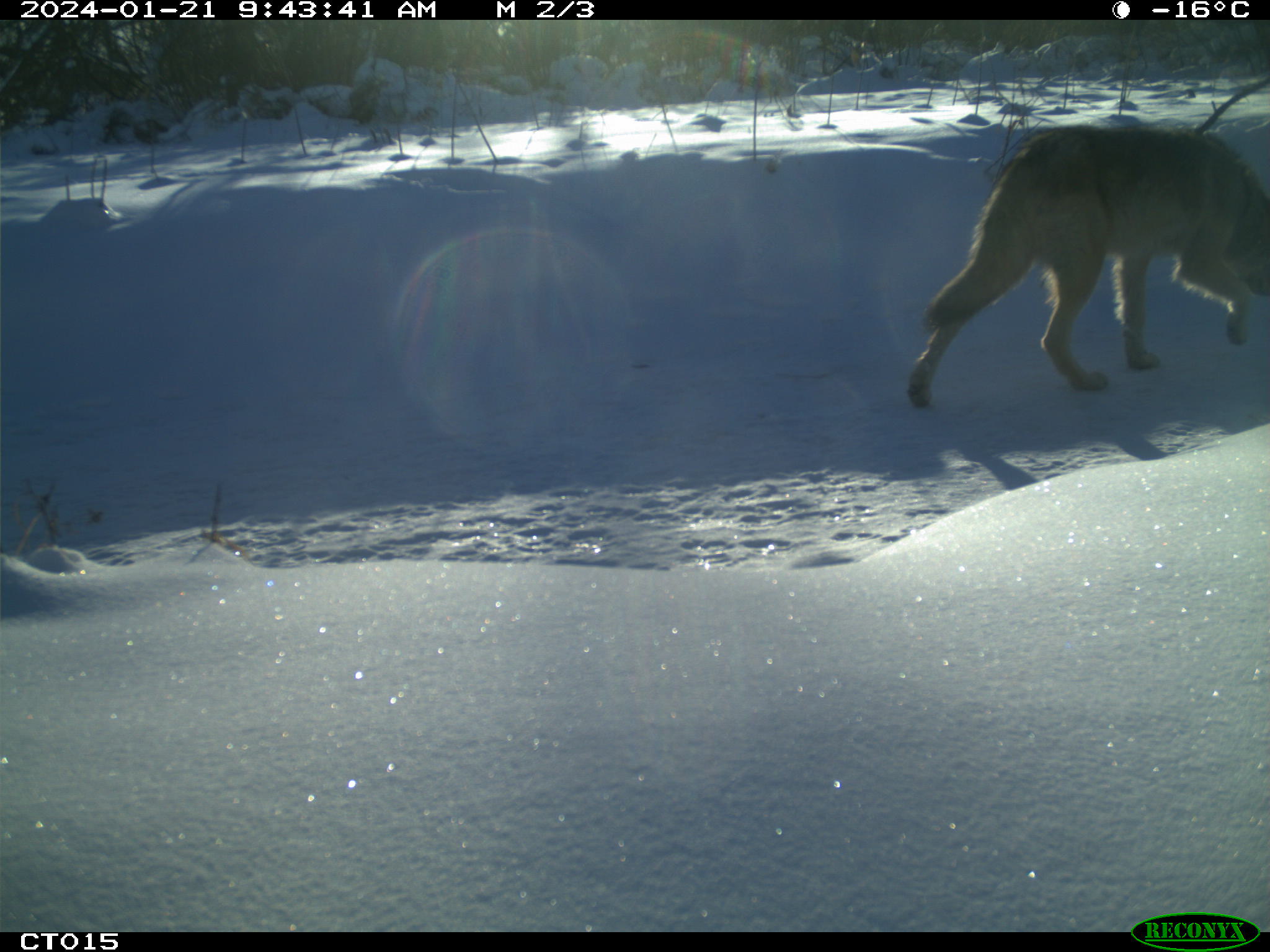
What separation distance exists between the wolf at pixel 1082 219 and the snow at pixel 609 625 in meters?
0.44

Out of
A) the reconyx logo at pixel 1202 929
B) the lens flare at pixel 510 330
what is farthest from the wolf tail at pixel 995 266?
the reconyx logo at pixel 1202 929

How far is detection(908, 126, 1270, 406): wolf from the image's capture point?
3.92 metres

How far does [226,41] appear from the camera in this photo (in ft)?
32.3

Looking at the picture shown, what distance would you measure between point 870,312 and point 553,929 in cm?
496

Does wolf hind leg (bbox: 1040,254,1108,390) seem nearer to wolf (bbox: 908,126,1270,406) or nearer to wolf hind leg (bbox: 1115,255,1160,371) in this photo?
wolf (bbox: 908,126,1270,406)

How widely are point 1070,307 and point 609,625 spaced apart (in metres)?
3.54

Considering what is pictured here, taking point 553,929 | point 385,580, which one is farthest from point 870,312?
point 553,929

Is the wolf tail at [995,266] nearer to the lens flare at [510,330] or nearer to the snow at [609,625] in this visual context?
the snow at [609,625]

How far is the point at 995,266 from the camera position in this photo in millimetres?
3965

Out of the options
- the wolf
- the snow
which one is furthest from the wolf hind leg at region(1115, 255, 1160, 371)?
the snow

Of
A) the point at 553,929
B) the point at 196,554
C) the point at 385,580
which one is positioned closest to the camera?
the point at 553,929

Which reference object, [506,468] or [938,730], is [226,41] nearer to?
[506,468]

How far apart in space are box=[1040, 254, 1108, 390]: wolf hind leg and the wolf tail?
18cm

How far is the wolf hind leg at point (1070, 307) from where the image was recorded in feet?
13.0
